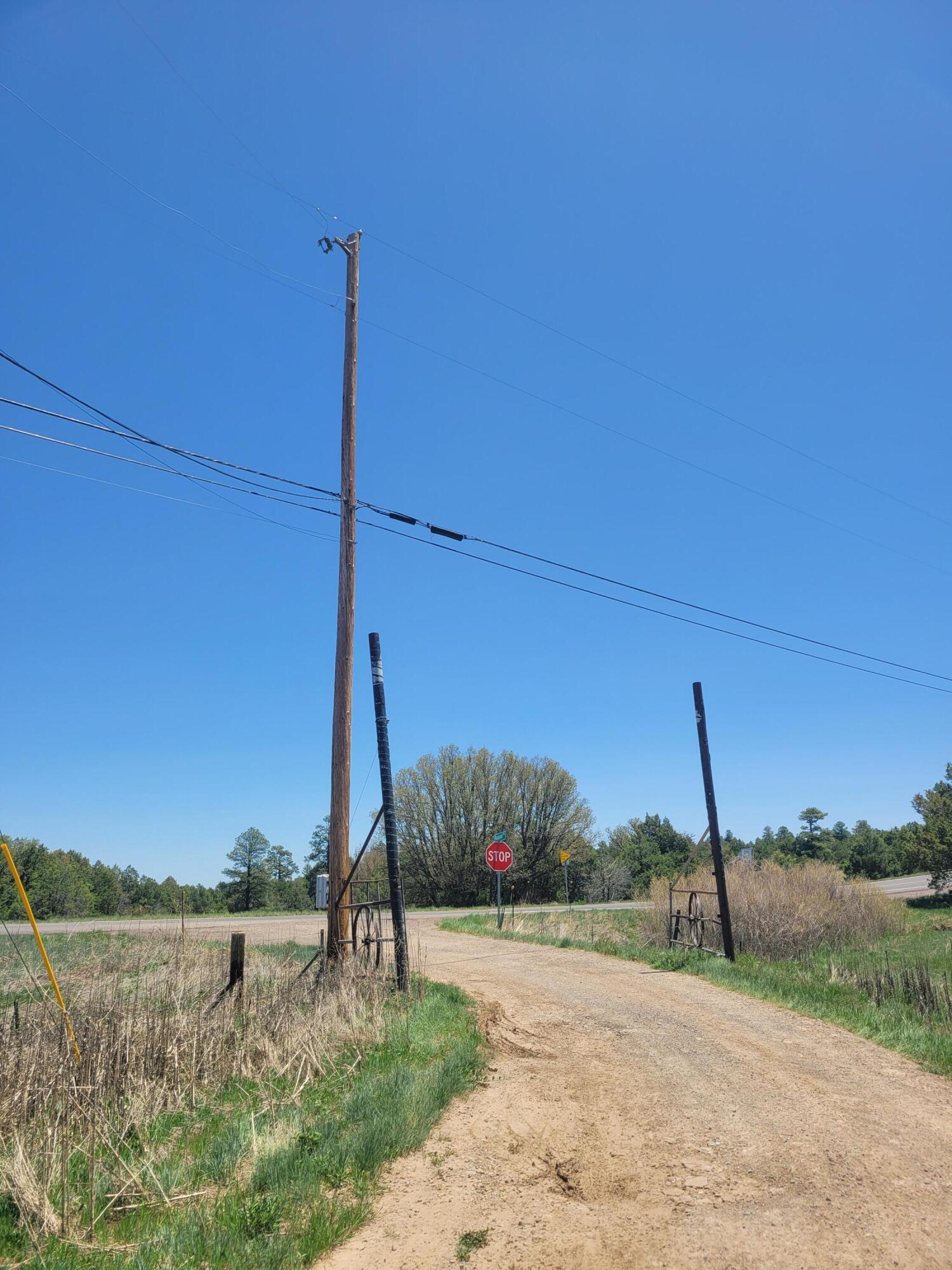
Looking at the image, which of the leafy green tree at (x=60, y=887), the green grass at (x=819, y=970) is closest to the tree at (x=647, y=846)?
the green grass at (x=819, y=970)

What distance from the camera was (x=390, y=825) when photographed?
39.4ft

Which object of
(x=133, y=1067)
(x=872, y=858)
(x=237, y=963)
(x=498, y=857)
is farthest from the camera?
(x=872, y=858)

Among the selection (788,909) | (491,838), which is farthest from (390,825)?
(491,838)

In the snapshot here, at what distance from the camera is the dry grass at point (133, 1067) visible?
5195 millimetres

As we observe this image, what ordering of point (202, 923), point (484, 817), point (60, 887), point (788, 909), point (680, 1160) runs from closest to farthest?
point (680, 1160) → point (788, 909) → point (202, 923) → point (484, 817) → point (60, 887)

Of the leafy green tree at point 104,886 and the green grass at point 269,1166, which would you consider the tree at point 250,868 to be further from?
the green grass at point 269,1166

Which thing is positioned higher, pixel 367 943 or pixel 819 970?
pixel 367 943

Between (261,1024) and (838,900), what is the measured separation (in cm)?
2401

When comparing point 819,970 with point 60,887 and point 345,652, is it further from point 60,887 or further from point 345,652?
point 60,887

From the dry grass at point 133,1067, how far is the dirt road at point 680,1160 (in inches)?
69.1

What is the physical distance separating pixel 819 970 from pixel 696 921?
3586mm

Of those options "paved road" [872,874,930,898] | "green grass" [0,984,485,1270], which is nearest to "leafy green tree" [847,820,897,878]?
"paved road" [872,874,930,898]

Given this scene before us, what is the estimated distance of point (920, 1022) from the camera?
1076 cm

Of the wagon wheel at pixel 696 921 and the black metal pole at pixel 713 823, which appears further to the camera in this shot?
the wagon wheel at pixel 696 921
